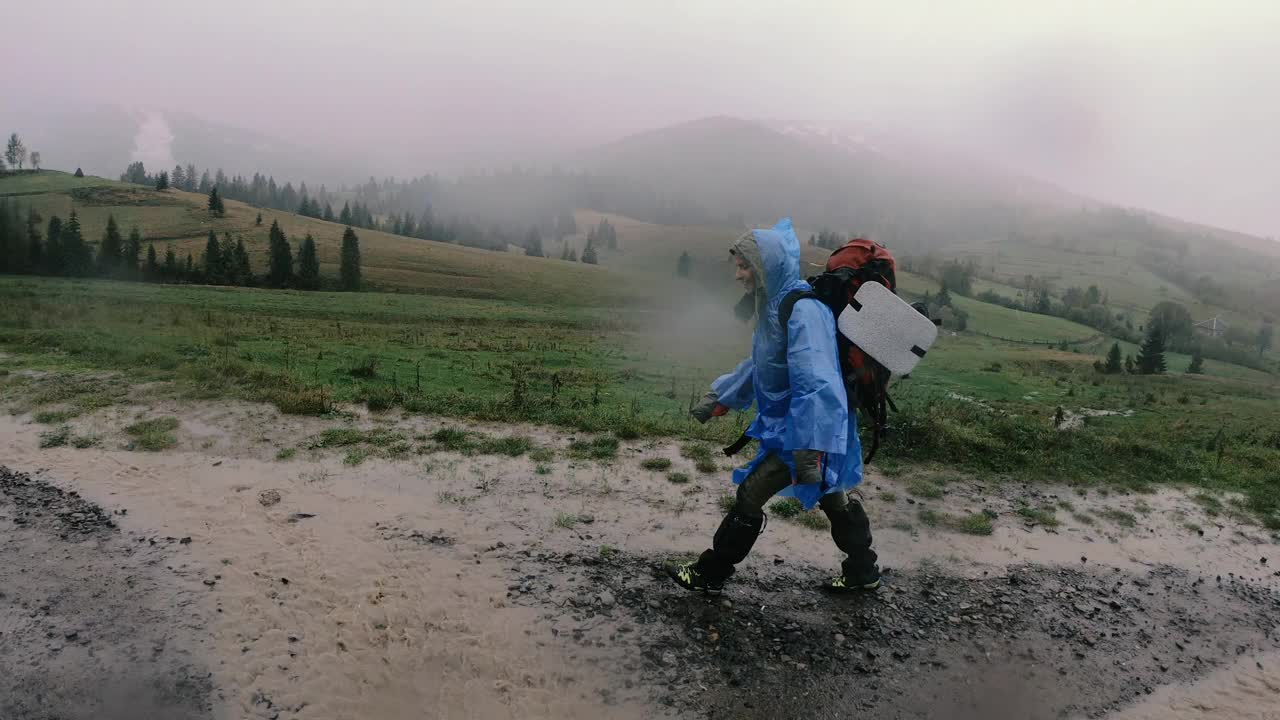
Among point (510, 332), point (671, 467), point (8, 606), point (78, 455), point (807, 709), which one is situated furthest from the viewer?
point (510, 332)

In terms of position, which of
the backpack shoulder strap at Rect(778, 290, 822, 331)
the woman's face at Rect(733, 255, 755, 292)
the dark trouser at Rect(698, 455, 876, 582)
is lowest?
the dark trouser at Rect(698, 455, 876, 582)

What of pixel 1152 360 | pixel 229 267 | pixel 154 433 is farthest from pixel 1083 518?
pixel 229 267

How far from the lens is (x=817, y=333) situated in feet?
14.7

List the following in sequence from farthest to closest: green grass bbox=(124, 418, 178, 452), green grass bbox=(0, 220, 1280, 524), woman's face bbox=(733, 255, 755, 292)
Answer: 1. green grass bbox=(0, 220, 1280, 524)
2. green grass bbox=(124, 418, 178, 452)
3. woman's face bbox=(733, 255, 755, 292)

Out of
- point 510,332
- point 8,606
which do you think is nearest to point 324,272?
point 510,332

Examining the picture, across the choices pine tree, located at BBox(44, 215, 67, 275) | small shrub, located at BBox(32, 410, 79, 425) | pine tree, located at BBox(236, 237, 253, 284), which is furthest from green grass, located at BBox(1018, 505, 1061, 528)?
pine tree, located at BBox(236, 237, 253, 284)

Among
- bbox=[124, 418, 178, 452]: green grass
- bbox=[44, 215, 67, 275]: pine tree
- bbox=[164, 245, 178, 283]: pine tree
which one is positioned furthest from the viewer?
bbox=[164, 245, 178, 283]: pine tree

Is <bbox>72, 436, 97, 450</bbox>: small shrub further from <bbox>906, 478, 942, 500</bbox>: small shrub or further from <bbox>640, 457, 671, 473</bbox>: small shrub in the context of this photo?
<bbox>906, 478, 942, 500</bbox>: small shrub

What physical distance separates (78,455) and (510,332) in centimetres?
2894

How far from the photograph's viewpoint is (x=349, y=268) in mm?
77688

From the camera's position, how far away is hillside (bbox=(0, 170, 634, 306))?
8112cm

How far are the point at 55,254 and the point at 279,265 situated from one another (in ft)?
63.6

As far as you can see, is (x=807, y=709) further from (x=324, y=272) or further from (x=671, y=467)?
(x=324, y=272)

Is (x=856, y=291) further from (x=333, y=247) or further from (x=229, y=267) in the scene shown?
(x=333, y=247)
